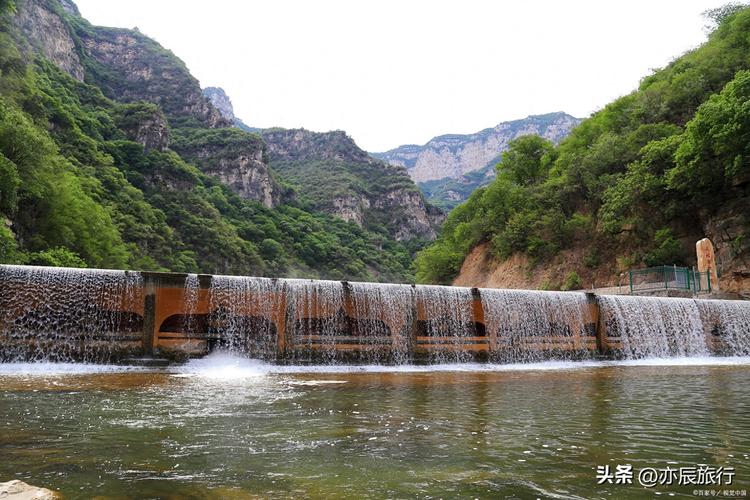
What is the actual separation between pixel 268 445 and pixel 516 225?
36153 mm

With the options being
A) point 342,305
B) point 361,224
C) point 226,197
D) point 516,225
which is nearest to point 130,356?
point 342,305

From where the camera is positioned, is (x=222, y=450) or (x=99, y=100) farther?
(x=99, y=100)

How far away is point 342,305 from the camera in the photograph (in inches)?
593

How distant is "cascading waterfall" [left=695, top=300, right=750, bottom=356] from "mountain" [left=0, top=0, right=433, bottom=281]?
91.9ft

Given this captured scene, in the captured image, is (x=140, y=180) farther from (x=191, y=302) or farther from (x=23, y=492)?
(x=23, y=492)

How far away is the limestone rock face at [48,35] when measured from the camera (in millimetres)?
83562

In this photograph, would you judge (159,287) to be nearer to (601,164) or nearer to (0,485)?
(0,485)

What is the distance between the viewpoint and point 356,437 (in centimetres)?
495

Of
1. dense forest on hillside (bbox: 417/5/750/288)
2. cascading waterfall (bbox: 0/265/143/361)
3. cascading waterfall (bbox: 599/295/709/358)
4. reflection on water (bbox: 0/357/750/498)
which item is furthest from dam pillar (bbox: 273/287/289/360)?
dense forest on hillside (bbox: 417/5/750/288)

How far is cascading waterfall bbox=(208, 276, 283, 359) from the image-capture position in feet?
45.5

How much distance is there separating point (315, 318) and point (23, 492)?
11.8 meters

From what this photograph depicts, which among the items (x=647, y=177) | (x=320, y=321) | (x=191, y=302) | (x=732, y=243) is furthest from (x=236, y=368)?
(x=647, y=177)

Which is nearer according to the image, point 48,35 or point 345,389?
point 345,389

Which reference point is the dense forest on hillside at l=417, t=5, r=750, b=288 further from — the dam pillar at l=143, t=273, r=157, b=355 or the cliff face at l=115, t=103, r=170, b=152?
the cliff face at l=115, t=103, r=170, b=152
